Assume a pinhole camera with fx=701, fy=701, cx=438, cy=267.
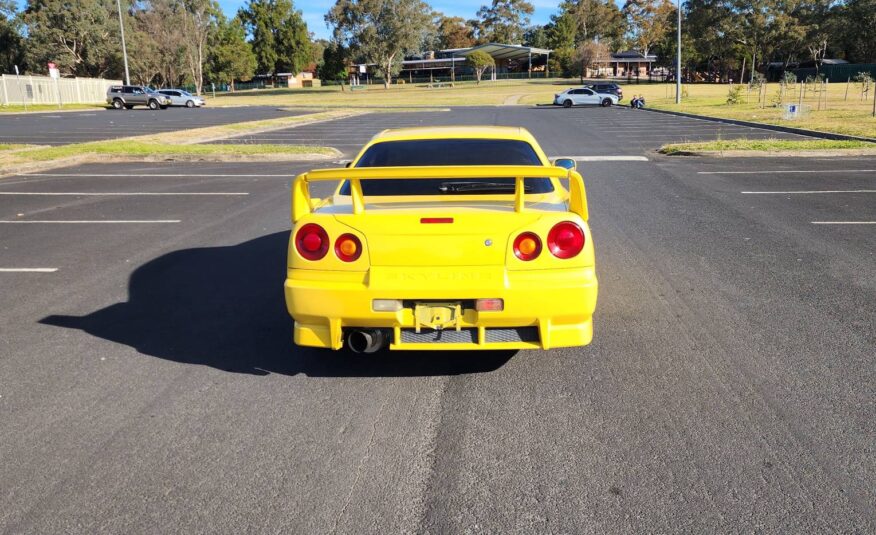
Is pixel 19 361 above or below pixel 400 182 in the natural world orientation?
below

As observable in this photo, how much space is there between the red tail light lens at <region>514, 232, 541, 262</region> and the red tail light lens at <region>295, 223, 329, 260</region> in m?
1.07

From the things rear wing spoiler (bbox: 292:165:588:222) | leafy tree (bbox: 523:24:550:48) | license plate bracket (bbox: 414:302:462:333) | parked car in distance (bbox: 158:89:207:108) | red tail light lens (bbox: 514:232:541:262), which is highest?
leafy tree (bbox: 523:24:550:48)

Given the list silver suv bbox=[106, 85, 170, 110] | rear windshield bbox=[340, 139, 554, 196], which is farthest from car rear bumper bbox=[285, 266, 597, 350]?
silver suv bbox=[106, 85, 170, 110]

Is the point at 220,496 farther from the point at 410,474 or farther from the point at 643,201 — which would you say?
the point at 643,201

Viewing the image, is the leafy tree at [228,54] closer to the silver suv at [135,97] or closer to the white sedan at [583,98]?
the silver suv at [135,97]

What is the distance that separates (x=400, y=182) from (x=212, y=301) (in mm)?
2057

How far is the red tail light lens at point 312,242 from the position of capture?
395 cm

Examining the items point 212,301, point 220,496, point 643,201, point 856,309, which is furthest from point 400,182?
point 643,201

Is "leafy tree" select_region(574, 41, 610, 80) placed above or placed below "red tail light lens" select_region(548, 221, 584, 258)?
above

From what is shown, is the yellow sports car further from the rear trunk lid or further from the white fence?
the white fence

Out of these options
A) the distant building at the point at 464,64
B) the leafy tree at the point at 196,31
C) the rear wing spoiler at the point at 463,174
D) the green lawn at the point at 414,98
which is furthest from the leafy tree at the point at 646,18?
the rear wing spoiler at the point at 463,174

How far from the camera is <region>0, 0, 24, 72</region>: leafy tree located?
75000mm

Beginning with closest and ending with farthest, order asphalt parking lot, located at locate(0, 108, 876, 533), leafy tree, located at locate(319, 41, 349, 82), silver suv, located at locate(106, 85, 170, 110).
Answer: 1. asphalt parking lot, located at locate(0, 108, 876, 533)
2. silver suv, located at locate(106, 85, 170, 110)
3. leafy tree, located at locate(319, 41, 349, 82)

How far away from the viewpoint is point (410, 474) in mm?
3166
